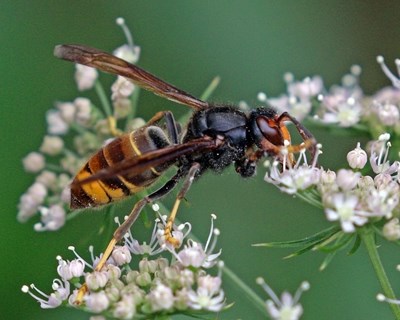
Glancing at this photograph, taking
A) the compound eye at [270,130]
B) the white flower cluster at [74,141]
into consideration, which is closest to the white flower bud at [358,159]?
the compound eye at [270,130]

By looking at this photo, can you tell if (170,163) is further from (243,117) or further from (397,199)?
(397,199)

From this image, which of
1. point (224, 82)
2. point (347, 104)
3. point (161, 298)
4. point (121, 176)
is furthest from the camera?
point (224, 82)

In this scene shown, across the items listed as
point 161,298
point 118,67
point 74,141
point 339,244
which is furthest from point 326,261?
point 74,141

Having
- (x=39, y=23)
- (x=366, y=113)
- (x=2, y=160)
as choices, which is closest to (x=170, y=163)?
(x=366, y=113)

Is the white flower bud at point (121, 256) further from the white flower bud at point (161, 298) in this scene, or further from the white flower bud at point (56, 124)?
the white flower bud at point (56, 124)

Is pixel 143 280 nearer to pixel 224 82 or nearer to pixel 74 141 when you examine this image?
pixel 74 141

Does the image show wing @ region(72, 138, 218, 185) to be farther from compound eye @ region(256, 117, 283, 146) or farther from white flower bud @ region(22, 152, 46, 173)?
white flower bud @ region(22, 152, 46, 173)
